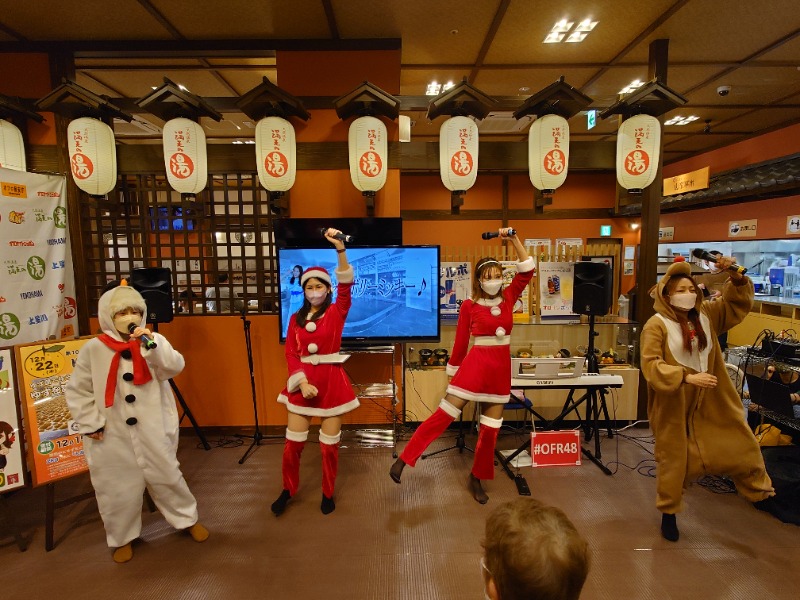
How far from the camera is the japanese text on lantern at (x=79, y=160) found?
3.31 m

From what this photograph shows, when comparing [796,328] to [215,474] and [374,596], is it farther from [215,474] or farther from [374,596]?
[215,474]

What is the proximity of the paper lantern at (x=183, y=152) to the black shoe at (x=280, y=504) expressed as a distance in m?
2.57

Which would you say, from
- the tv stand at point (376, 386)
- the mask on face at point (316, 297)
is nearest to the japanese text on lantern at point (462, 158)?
the mask on face at point (316, 297)

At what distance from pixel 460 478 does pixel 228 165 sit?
11.7ft

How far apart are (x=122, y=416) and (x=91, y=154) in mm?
2282

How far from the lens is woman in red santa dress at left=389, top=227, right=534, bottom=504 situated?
3.04m

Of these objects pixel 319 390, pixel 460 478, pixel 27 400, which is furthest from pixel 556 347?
pixel 27 400

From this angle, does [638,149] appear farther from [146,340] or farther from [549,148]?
[146,340]

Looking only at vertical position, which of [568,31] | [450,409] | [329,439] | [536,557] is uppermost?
[568,31]

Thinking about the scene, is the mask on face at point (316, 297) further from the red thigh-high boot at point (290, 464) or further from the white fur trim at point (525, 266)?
the white fur trim at point (525, 266)

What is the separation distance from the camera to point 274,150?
3.41m

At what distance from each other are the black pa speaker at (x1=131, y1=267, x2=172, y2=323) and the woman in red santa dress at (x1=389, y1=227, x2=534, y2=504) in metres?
2.34

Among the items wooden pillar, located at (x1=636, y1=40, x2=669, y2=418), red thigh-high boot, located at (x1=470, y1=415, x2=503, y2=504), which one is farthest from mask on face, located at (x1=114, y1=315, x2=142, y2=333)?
wooden pillar, located at (x1=636, y1=40, x2=669, y2=418)

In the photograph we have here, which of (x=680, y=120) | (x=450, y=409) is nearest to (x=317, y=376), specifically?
(x=450, y=409)
